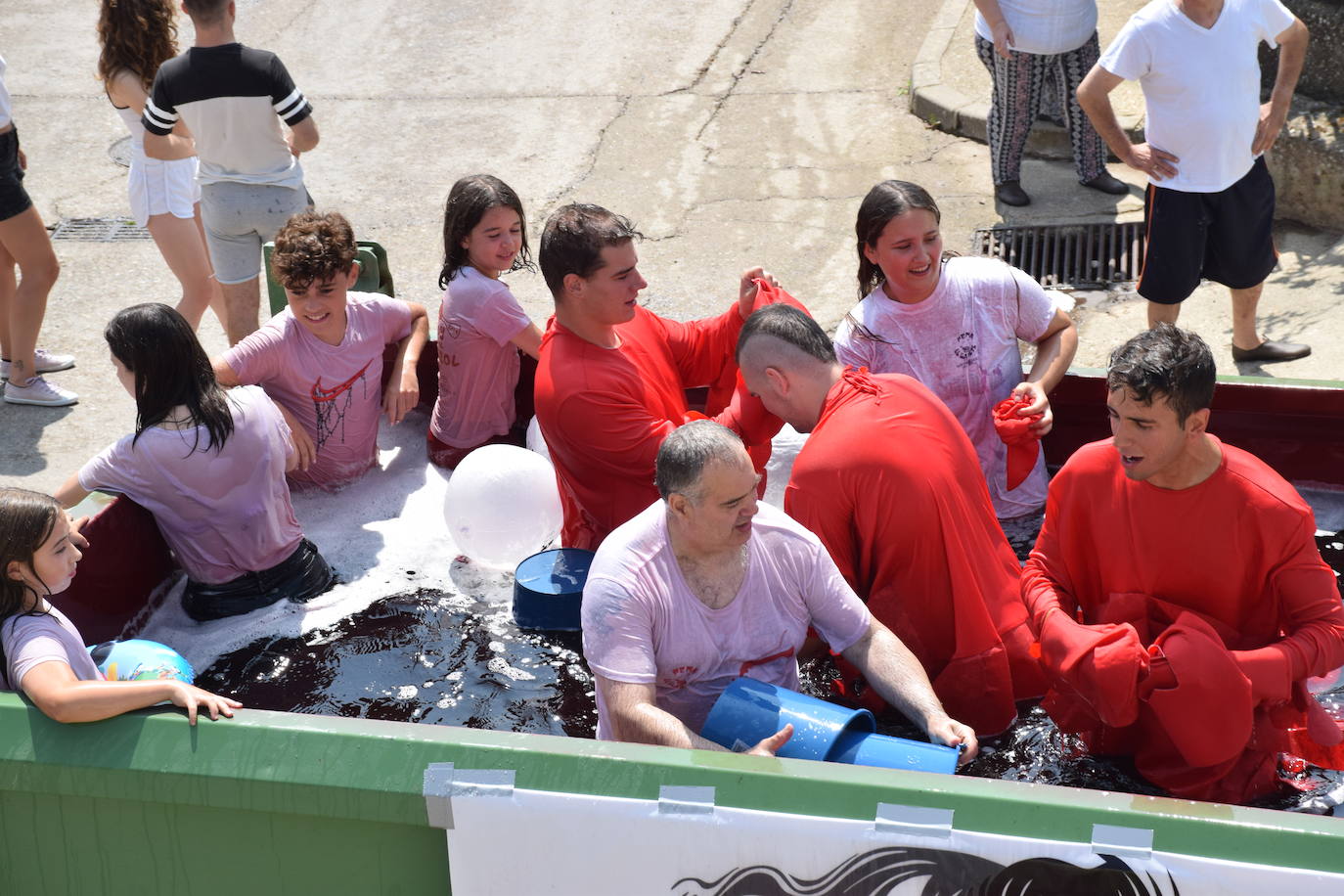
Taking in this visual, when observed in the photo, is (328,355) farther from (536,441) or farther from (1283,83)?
(1283,83)

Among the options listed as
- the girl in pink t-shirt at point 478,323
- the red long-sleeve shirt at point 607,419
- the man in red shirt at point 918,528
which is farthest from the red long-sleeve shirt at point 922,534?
the girl in pink t-shirt at point 478,323

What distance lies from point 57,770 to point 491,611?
1590 millimetres

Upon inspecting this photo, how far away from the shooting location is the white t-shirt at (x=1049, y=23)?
274 inches

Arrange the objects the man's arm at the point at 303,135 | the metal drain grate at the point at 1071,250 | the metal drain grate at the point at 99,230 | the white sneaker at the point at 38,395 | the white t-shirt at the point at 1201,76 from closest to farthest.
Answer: the white t-shirt at the point at 1201,76 < the man's arm at the point at 303,135 < the white sneaker at the point at 38,395 < the metal drain grate at the point at 1071,250 < the metal drain grate at the point at 99,230

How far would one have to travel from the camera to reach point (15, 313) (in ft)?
19.9

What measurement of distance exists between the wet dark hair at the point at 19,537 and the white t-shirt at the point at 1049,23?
5.63 metres

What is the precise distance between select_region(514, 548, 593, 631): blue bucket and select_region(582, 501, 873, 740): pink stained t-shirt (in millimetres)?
824

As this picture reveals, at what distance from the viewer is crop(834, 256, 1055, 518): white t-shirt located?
165 inches

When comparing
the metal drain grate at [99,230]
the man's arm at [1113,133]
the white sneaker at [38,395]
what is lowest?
the metal drain grate at [99,230]

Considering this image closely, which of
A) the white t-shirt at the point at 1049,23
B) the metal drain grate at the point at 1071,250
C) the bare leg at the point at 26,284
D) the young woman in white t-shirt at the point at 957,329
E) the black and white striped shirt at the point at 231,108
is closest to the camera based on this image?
the young woman in white t-shirt at the point at 957,329

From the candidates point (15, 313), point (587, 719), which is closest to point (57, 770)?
point (587, 719)

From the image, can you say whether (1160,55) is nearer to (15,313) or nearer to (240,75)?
(240,75)

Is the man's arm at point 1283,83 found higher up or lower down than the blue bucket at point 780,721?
higher up

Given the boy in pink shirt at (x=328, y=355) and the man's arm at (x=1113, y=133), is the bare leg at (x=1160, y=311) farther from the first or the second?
the boy in pink shirt at (x=328, y=355)
